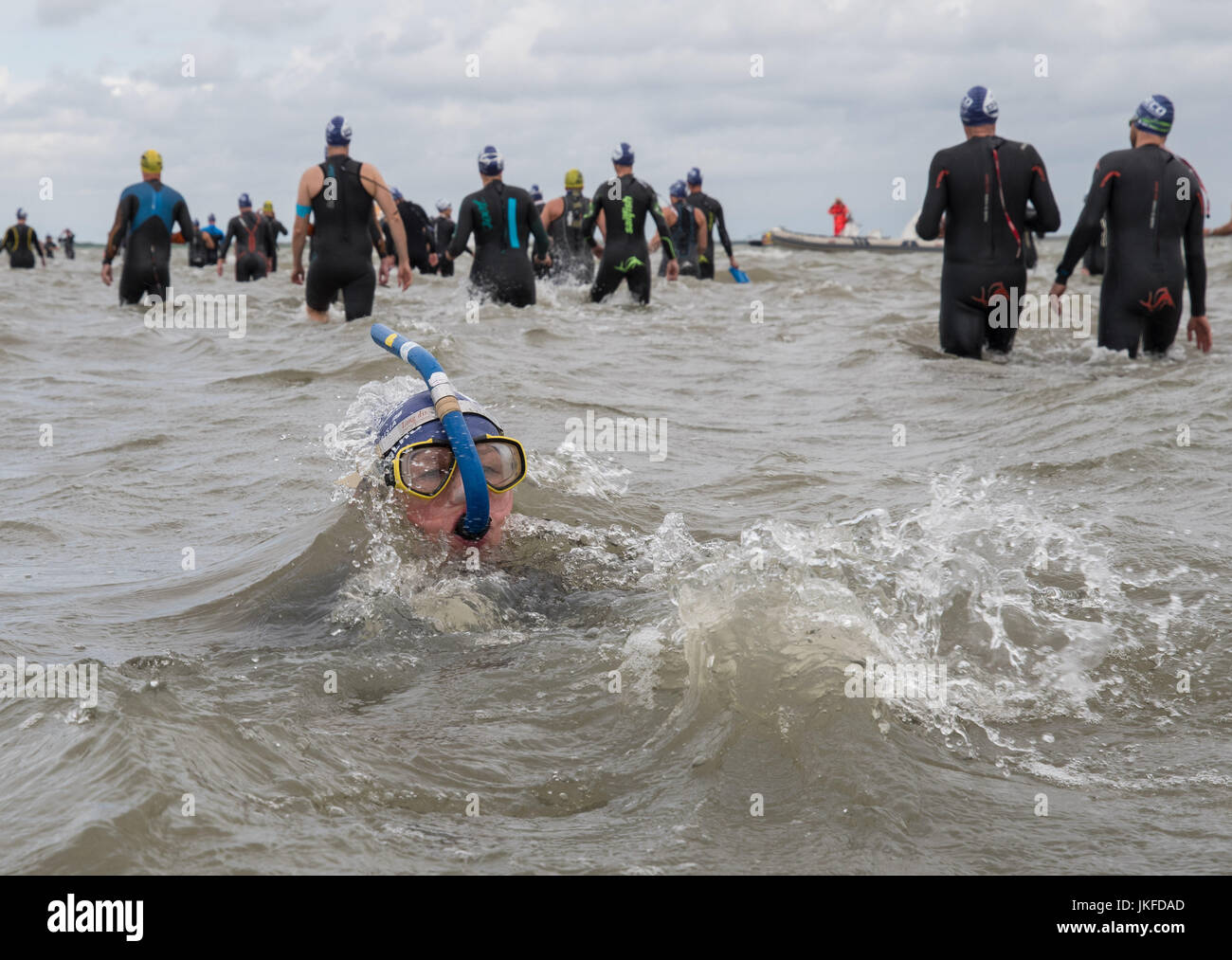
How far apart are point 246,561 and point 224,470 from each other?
1.76 meters

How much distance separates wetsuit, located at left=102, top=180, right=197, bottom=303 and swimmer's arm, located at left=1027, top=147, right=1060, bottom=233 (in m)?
8.54

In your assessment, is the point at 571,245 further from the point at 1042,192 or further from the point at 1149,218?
the point at 1149,218

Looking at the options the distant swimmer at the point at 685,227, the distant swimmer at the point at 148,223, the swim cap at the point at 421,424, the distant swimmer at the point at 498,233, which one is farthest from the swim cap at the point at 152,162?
the swim cap at the point at 421,424

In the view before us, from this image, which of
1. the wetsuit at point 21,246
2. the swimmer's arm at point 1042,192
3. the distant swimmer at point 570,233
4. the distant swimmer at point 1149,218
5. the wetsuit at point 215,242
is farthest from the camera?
the wetsuit at point 215,242

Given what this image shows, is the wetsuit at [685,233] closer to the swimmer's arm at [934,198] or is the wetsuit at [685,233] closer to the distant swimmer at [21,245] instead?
the swimmer's arm at [934,198]

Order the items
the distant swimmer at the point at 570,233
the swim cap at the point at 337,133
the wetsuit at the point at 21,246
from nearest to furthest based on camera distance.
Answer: the swim cap at the point at 337,133, the distant swimmer at the point at 570,233, the wetsuit at the point at 21,246

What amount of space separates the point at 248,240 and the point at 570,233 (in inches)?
310

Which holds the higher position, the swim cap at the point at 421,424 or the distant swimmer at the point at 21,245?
the distant swimmer at the point at 21,245

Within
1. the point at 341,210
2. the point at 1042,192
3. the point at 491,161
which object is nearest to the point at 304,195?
the point at 341,210

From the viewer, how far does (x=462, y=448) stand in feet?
10.9

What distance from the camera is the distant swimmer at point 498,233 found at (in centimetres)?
1133

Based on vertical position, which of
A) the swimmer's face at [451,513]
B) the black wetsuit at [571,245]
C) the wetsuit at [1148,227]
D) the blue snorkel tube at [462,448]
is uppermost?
the black wetsuit at [571,245]

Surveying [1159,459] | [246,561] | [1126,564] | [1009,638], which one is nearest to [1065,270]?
[1159,459]
